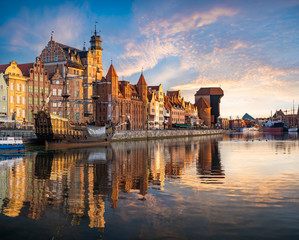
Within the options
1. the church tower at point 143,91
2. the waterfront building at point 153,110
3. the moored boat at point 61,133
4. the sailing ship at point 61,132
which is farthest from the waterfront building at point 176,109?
the sailing ship at point 61,132

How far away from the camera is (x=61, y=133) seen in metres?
65.8

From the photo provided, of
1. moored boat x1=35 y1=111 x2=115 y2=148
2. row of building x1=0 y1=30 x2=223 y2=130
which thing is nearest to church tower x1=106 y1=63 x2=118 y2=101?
row of building x1=0 y1=30 x2=223 y2=130

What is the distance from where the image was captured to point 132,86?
13962 centimetres

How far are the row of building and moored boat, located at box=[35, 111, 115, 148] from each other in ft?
15.3

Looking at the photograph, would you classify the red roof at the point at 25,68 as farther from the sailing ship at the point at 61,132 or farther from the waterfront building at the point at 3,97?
the sailing ship at the point at 61,132

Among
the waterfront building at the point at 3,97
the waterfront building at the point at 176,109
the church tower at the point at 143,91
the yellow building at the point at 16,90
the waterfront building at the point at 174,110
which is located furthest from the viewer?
the waterfront building at the point at 176,109

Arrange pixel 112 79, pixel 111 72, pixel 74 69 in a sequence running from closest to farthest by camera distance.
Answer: pixel 74 69, pixel 112 79, pixel 111 72

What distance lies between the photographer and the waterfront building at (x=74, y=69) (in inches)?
3952

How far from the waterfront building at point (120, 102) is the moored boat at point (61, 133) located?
27310 mm

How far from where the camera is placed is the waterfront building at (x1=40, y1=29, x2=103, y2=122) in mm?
100375

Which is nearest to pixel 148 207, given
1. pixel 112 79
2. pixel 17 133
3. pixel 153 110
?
pixel 17 133

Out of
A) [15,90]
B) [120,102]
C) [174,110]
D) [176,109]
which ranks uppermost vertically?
[15,90]

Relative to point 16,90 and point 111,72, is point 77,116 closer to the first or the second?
point 111,72

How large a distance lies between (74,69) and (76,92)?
24.4 ft
